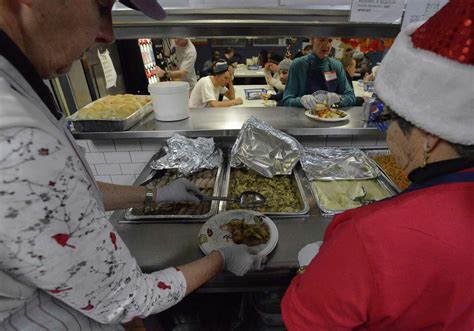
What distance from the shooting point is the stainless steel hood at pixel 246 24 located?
124 centimetres

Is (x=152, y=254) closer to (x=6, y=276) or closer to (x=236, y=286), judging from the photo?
(x=236, y=286)

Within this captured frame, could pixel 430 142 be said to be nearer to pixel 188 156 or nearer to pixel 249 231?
pixel 249 231

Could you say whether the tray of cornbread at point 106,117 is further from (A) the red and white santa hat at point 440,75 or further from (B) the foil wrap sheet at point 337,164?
(A) the red and white santa hat at point 440,75

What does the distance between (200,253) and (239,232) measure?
0.56ft

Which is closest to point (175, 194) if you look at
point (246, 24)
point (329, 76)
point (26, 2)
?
point (26, 2)

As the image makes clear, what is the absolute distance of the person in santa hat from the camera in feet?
1.50

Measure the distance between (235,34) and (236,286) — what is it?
1.20 m

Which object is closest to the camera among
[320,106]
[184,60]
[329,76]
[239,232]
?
[239,232]

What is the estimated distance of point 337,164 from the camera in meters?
1.47

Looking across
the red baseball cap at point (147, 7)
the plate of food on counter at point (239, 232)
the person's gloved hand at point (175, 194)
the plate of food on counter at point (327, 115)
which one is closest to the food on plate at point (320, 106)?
the plate of food on counter at point (327, 115)

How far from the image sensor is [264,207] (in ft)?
3.89

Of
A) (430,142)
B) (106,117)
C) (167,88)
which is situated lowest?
(106,117)

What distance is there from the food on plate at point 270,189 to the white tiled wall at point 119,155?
0.63m

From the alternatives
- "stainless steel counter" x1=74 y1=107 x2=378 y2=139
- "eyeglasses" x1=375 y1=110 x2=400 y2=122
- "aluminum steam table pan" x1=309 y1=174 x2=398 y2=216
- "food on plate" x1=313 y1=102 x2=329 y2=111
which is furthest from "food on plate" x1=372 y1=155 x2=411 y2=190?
"eyeglasses" x1=375 y1=110 x2=400 y2=122
